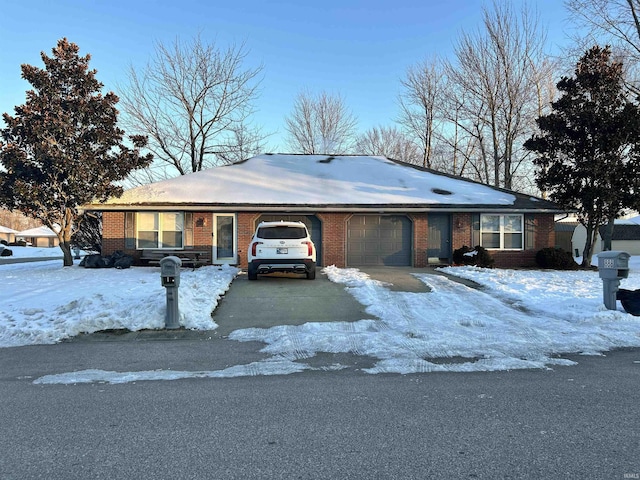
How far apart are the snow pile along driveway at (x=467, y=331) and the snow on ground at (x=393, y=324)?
0.05 ft

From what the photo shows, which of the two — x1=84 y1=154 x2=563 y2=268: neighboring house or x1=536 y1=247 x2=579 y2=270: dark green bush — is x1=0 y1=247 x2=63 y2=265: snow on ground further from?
x1=536 y1=247 x2=579 y2=270: dark green bush

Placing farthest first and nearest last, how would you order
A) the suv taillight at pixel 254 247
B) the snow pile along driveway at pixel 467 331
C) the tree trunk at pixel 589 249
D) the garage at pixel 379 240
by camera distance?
the garage at pixel 379 240
the tree trunk at pixel 589 249
the suv taillight at pixel 254 247
the snow pile along driveway at pixel 467 331

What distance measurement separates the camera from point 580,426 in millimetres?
3836

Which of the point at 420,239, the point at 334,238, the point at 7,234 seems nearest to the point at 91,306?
the point at 334,238

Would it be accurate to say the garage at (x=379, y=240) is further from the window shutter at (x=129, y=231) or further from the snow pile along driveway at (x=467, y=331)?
the window shutter at (x=129, y=231)

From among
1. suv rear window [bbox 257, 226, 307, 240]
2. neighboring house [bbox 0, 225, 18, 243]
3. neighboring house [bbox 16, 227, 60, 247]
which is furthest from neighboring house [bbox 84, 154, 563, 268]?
neighboring house [bbox 0, 225, 18, 243]

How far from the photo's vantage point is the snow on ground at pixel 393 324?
6008mm

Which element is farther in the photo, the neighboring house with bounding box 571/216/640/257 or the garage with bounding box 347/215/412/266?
the neighboring house with bounding box 571/216/640/257

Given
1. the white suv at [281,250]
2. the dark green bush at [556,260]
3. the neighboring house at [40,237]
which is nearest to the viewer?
the white suv at [281,250]

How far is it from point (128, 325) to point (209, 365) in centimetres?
279

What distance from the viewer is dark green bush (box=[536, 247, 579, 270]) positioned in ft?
59.1

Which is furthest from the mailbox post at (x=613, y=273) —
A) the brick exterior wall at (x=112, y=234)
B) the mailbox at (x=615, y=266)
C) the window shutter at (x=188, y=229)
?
the brick exterior wall at (x=112, y=234)

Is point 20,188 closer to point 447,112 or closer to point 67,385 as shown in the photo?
point 67,385

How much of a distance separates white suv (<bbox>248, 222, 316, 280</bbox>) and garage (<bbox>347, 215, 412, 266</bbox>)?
5966 mm
